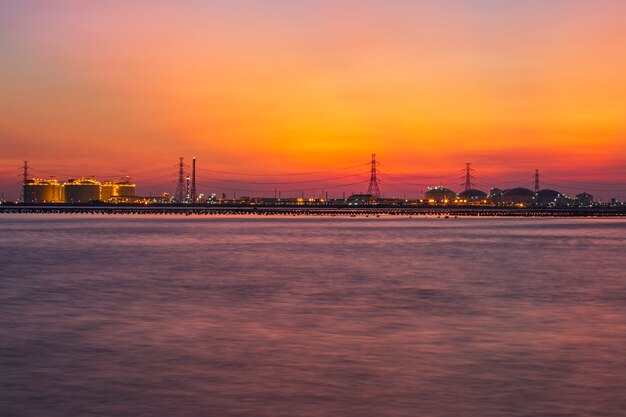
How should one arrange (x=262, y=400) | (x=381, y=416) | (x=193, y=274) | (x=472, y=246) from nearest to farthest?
(x=381, y=416) → (x=262, y=400) → (x=193, y=274) → (x=472, y=246)

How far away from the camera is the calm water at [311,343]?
1127cm

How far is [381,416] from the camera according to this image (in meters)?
10.4

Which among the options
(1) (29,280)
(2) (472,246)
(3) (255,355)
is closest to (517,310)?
(3) (255,355)

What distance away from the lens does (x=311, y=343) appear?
16109 mm

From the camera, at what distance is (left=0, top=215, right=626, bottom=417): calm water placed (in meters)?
11.3

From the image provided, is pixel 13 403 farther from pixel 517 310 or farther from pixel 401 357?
pixel 517 310

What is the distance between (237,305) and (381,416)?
13.0 metres

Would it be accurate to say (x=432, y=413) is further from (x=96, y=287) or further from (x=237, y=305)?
(x=96, y=287)

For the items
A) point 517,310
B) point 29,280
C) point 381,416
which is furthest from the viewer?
point 29,280

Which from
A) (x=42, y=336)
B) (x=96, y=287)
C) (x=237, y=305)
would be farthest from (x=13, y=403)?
(x=96, y=287)

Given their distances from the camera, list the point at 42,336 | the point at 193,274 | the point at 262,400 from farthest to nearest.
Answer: the point at 193,274 < the point at 42,336 < the point at 262,400

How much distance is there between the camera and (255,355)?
48.0ft

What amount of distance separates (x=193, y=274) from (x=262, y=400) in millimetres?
23441

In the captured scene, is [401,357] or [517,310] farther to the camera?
[517,310]
